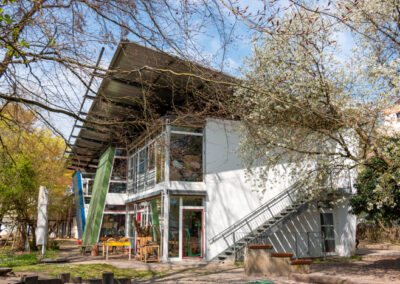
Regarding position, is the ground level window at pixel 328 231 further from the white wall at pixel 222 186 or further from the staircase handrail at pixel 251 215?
the white wall at pixel 222 186

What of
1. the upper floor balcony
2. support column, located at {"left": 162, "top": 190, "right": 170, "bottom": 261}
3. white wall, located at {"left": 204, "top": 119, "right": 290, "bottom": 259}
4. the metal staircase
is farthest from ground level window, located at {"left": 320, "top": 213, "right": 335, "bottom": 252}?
support column, located at {"left": 162, "top": 190, "right": 170, "bottom": 261}

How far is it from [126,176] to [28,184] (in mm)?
5267

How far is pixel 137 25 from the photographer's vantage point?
500 centimetres

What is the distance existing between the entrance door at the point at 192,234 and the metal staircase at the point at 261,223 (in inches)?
22.3

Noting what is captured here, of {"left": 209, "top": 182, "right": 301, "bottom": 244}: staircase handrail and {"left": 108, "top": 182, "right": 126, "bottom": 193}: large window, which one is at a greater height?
{"left": 108, "top": 182, "right": 126, "bottom": 193}: large window

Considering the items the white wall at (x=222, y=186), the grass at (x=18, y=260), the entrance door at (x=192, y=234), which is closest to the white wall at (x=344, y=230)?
the white wall at (x=222, y=186)

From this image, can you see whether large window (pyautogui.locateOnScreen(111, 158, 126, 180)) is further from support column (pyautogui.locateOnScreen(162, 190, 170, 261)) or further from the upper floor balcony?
support column (pyautogui.locateOnScreen(162, 190, 170, 261))

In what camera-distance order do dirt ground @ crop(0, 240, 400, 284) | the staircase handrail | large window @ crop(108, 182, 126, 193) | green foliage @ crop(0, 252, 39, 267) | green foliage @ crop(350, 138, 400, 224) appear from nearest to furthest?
green foliage @ crop(350, 138, 400, 224)
dirt ground @ crop(0, 240, 400, 284)
green foliage @ crop(0, 252, 39, 267)
the staircase handrail
large window @ crop(108, 182, 126, 193)

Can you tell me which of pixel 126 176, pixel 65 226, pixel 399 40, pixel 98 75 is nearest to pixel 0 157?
pixel 98 75

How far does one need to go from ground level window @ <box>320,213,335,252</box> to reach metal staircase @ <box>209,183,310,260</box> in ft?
7.86

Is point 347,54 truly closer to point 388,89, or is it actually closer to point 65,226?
point 388,89

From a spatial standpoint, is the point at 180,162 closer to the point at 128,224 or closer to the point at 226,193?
the point at 226,193

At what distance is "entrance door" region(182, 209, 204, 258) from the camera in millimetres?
14407

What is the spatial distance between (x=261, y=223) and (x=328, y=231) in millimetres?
3882
